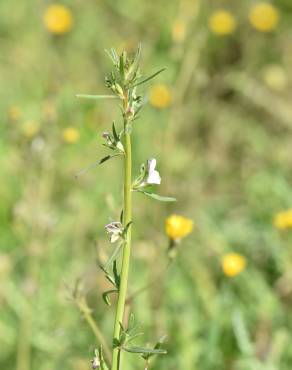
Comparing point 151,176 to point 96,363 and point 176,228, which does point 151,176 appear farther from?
point 176,228

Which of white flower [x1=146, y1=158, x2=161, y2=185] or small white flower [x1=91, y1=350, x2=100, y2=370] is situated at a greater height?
white flower [x1=146, y1=158, x2=161, y2=185]

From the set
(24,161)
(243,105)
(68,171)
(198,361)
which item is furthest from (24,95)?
(198,361)

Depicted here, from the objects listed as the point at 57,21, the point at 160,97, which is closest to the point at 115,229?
the point at 160,97

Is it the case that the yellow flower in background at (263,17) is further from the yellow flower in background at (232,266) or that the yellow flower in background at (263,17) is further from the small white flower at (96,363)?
the small white flower at (96,363)

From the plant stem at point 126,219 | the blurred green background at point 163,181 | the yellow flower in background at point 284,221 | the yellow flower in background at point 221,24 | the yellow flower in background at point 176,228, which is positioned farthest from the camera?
the yellow flower in background at point 221,24

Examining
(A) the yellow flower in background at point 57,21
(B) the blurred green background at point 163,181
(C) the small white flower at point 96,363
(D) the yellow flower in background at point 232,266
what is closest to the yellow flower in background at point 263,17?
(B) the blurred green background at point 163,181

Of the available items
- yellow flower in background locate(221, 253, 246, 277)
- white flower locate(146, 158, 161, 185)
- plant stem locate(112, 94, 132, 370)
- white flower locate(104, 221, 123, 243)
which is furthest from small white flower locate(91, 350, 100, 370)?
yellow flower in background locate(221, 253, 246, 277)

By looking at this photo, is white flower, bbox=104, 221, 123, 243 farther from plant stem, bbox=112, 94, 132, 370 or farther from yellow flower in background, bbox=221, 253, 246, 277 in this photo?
yellow flower in background, bbox=221, 253, 246, 277
